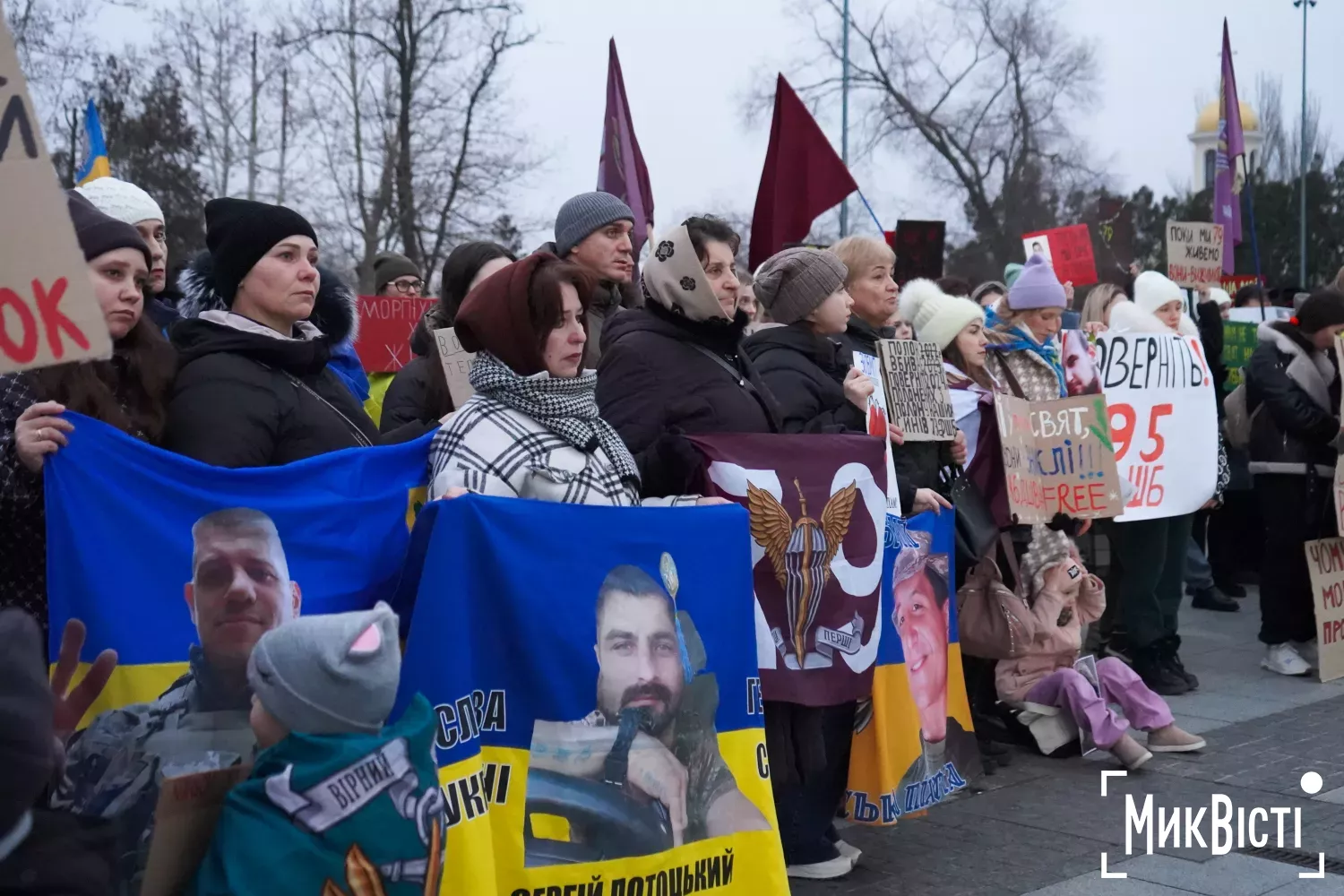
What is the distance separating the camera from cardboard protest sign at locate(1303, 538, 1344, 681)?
9.00 m

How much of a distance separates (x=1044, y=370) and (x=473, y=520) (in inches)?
177

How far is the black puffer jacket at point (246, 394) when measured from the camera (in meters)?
3.93

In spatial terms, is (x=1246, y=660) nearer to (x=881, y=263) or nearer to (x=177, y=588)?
(x=881, y=263)

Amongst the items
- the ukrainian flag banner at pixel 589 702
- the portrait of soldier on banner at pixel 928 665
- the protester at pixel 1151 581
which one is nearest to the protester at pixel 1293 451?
the protester at pixel 1151 581

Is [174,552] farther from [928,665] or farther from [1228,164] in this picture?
[1228,164]

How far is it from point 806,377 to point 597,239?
0.90m

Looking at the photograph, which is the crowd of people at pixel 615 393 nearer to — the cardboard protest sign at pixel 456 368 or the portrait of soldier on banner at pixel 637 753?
the cardboard protest sign at pixel 456 368

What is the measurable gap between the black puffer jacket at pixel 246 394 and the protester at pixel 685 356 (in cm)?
105

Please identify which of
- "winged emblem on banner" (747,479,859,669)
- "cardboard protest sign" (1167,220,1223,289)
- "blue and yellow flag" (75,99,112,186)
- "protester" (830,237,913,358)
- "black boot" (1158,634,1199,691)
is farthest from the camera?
"cardboard protest sign" (1167,220,1223,289)

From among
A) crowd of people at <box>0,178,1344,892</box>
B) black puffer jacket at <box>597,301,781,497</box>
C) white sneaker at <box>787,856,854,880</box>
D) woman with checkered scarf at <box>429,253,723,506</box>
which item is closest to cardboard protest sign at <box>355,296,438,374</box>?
crowd of people at <box>0,178,1344,892</box>

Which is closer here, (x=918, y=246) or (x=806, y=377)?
Answer: (x=806, y=377)

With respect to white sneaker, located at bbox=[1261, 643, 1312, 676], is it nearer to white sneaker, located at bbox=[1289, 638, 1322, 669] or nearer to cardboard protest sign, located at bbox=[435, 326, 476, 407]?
white sneaker, located at bbox=[1289, 638, 1322, 669]

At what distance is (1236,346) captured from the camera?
1200 cm

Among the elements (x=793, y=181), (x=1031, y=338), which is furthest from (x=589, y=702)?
(x=1031, y=338)
